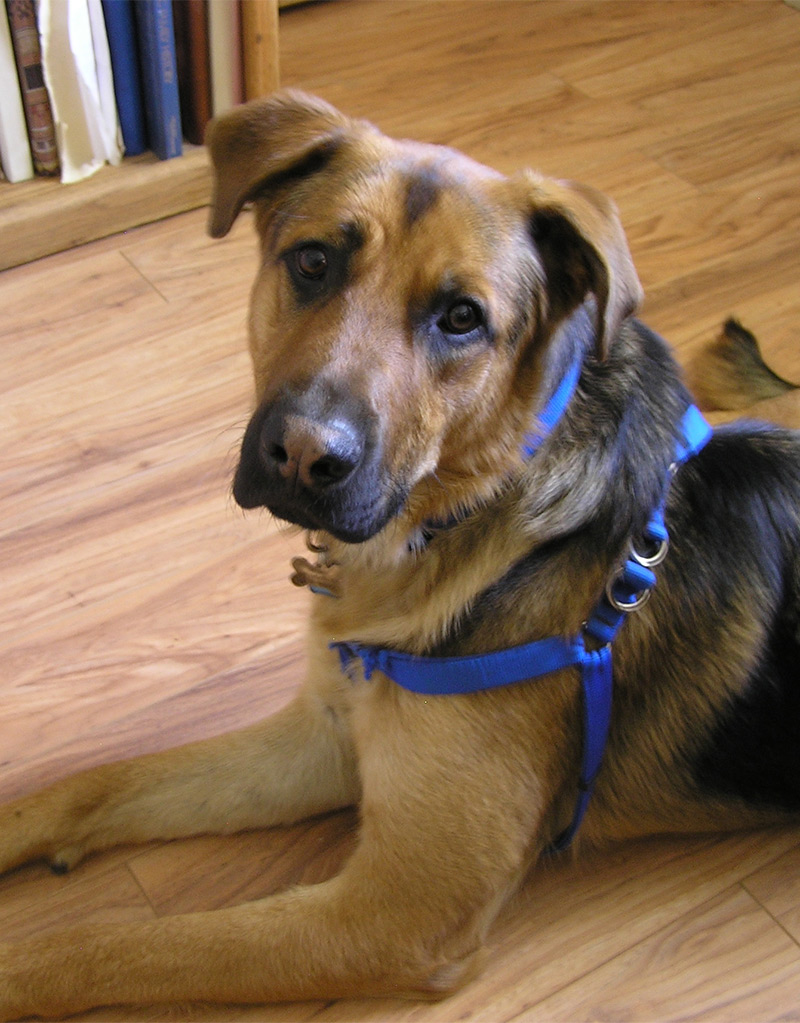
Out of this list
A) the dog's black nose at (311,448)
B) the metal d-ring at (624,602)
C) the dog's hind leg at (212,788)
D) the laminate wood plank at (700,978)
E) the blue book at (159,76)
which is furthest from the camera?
the blue book at (159,76)

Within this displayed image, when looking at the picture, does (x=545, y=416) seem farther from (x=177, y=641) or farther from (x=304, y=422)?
(x=177, y=641)

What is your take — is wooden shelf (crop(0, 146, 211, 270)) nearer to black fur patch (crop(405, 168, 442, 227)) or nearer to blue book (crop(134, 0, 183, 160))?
blue book (crop(134, 0, 183, 160))

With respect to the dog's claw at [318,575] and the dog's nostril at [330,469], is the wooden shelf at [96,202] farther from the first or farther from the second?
the dog's nostril at [330,469]

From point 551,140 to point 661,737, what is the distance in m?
2.51

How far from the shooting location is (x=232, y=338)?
3.04 m

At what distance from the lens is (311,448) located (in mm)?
1478

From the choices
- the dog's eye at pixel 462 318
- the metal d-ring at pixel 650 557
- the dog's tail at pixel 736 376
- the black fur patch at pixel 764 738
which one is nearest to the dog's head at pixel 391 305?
the dog's eye at pixel 462 318

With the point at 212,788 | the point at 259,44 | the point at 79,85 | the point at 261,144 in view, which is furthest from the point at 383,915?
the point at 259,44

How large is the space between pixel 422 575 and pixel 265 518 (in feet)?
2.89

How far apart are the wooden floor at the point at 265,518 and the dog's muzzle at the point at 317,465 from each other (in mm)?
779

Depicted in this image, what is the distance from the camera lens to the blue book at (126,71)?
3166 millimetres

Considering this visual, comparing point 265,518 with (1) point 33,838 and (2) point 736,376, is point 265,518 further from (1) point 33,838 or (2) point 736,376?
(2) point 736,376

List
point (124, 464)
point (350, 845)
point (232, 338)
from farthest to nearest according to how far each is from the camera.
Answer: point (232, 338) < point (124, 464) < point (350, 845)

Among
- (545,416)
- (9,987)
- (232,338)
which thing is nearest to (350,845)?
(9,987)
